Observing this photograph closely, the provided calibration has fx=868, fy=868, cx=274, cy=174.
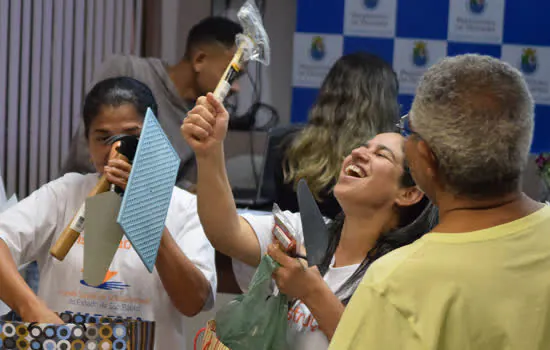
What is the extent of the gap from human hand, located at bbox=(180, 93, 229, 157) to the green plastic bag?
329 mm

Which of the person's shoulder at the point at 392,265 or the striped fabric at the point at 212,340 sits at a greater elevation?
the person's shoulder at the point at 392,265

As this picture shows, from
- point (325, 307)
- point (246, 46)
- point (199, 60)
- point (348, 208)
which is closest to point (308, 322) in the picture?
point (325, 307)

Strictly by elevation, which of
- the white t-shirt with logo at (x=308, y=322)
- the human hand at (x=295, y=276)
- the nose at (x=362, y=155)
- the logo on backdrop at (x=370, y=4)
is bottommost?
the white t-shirt with logo at (x=308, y=322)

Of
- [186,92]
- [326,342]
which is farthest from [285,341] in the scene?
[186,92]

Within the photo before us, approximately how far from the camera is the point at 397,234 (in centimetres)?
185

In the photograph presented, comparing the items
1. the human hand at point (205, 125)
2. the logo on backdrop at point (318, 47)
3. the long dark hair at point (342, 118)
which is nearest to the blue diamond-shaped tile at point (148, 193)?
the human hand at point (205, 125)

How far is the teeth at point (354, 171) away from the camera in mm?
1913

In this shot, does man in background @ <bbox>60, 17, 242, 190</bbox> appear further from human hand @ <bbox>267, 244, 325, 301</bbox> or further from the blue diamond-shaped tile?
human hand @ <bbox>267, 244, 325, 301</bbox>

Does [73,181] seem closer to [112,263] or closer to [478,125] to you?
[112,263]

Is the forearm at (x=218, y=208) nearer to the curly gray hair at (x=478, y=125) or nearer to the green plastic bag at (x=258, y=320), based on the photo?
the green plastic bag at (x=258, y=320)


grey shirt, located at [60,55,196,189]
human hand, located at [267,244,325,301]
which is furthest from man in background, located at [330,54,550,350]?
grey shirt, located at [60,55,196,189]

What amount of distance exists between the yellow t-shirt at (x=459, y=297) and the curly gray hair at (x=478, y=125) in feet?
0.25

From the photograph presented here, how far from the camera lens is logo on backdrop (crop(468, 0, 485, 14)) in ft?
13.7

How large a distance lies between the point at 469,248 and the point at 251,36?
897 mm
